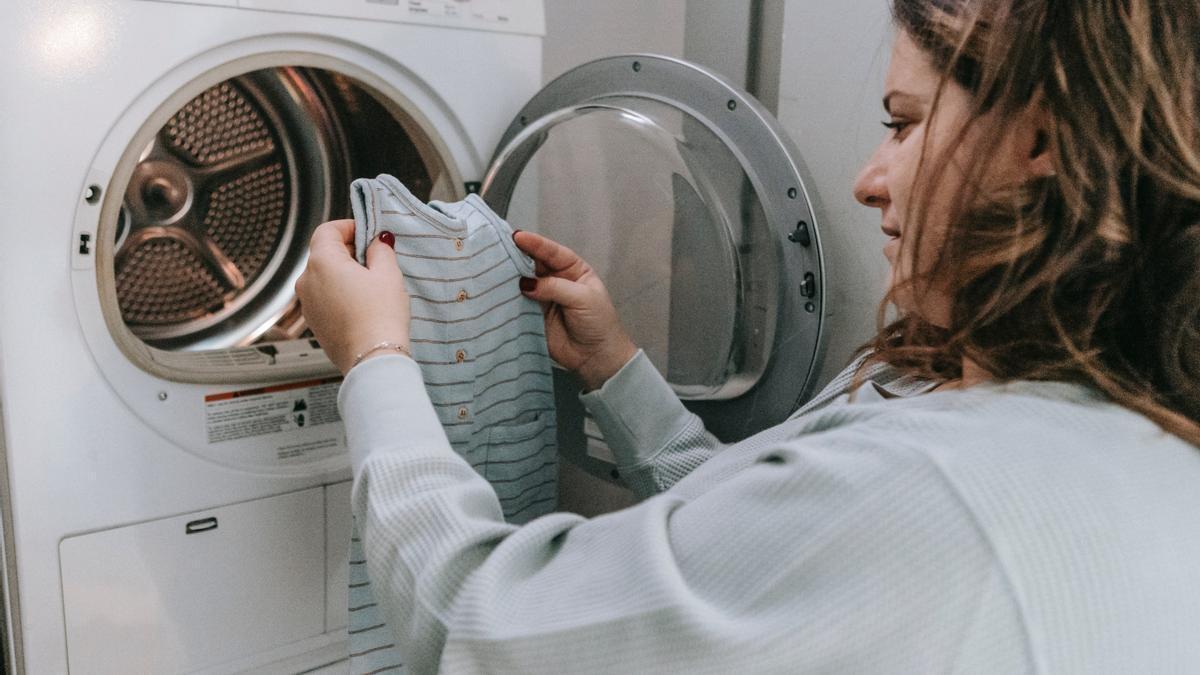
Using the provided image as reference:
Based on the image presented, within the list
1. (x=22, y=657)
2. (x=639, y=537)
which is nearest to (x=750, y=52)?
(x=639, y=537)

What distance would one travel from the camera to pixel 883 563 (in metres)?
0.50

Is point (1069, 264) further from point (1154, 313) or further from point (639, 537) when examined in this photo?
point (639, 537)

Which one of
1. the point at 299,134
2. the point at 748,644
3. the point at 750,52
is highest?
the point at 750,52

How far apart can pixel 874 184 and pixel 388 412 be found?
45 centimetres

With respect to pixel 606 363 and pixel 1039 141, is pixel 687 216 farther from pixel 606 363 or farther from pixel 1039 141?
pixel 1039 141

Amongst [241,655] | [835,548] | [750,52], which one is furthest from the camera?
[750,52]

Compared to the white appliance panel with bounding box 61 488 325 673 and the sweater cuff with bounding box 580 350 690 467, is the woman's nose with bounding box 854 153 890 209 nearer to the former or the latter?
the sweater cuff with bounding box 580 350 690 467

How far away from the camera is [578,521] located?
70cm

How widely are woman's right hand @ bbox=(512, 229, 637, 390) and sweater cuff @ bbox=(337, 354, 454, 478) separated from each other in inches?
12.5

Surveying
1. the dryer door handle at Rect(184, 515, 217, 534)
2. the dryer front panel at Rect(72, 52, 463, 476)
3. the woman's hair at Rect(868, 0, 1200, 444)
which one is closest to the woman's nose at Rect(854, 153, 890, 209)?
the woman's hair at Rect(868, 0, 1200, 444)

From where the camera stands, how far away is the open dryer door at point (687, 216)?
106cm

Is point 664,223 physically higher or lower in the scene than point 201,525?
higher

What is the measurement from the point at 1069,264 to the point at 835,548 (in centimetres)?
24

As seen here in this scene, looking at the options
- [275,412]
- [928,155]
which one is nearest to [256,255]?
[275,412]
